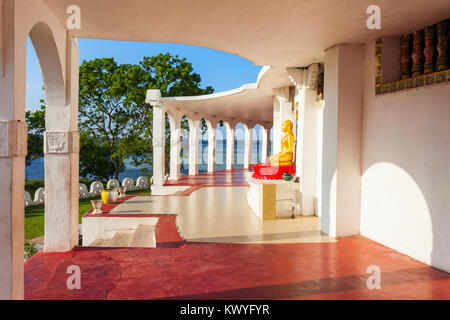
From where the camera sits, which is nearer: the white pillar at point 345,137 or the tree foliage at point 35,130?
the white pillar at point 345,137

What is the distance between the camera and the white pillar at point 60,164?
5176 millimetres

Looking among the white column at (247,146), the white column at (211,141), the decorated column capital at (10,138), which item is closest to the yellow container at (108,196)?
the decorated column capital at (10,138)

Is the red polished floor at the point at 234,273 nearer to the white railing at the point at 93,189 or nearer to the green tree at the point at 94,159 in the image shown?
the white railing at the point at 93,189

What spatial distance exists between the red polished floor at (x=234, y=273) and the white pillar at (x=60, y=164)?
1.05ft

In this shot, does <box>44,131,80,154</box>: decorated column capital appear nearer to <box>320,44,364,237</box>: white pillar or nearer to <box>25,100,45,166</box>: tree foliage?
<box>320,44,364,237</box>: white pillar

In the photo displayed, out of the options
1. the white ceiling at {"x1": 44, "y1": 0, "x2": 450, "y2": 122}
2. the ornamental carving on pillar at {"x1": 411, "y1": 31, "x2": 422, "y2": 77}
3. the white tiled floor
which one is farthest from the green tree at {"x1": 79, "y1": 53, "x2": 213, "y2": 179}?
the ornamental carving on pillar at {"x1": 411, "y1": 31, "x2": 422, "y2": 77}

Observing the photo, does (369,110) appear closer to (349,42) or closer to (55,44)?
(349,42)

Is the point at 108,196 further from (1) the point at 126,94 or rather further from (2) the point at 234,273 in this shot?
(1) the point at 126,94

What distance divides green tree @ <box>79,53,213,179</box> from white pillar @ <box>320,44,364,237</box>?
15.3 metres

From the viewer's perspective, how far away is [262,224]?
707 centimetres

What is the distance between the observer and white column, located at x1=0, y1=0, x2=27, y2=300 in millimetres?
3104

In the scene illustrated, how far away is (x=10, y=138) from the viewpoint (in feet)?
10.1

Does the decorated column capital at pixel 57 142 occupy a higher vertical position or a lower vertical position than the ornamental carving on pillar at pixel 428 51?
lower

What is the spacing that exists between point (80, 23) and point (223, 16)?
218cm
